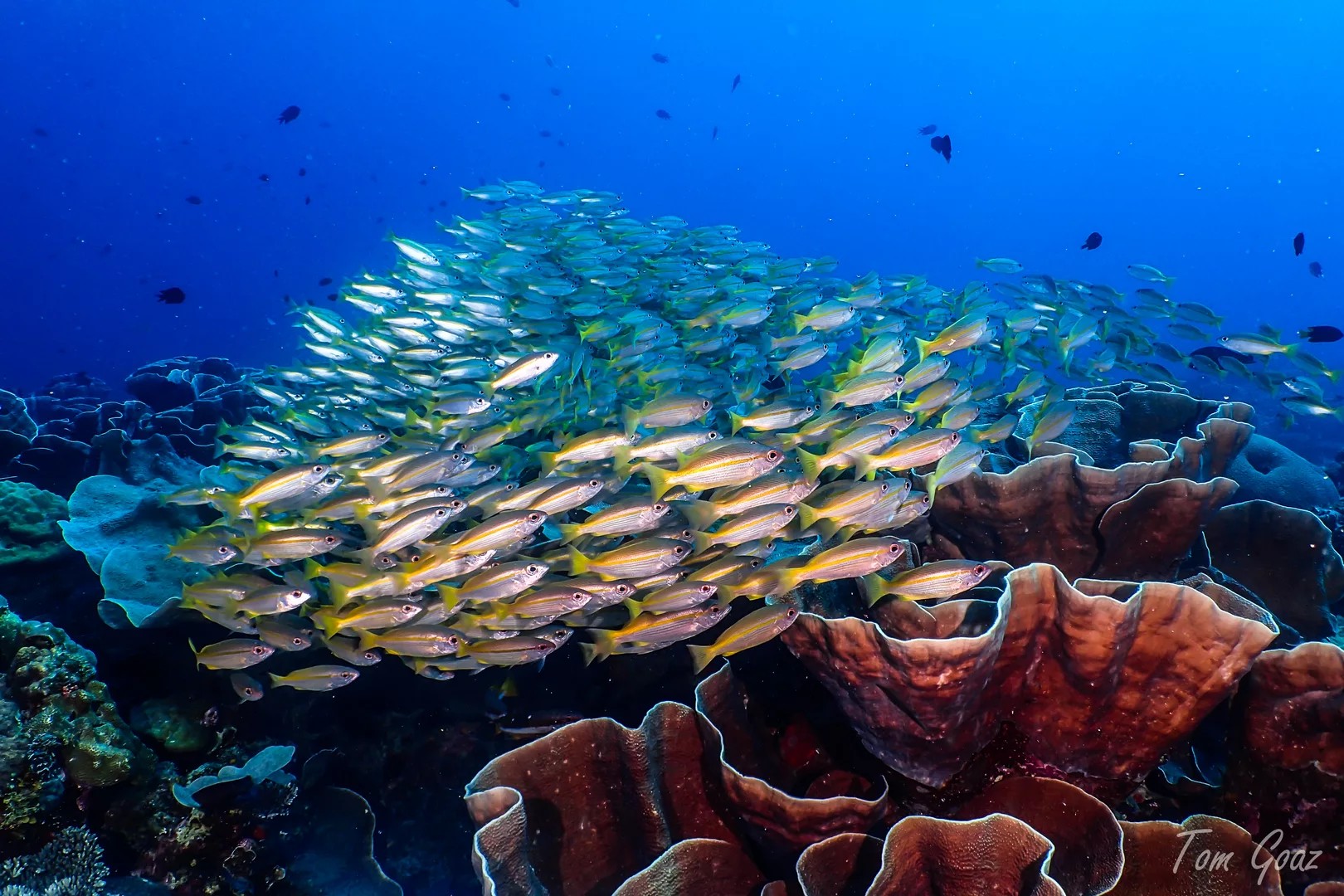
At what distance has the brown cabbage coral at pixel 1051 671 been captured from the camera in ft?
8.66

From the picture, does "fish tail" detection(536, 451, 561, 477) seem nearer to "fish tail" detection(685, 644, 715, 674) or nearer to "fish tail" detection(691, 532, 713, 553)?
"fish tail" detection(691, 532, 713, 553)

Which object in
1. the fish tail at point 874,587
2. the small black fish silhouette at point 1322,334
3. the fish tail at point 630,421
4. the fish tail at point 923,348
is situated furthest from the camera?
the small black fish silhouette at point 1322,334

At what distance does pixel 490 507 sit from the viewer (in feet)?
13.5

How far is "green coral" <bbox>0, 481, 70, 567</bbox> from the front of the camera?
17.7 ft

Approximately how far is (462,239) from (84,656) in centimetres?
643

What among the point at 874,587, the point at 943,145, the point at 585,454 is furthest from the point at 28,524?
the point at 943,145

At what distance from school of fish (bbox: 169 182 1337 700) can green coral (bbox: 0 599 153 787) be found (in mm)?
Answer: 541

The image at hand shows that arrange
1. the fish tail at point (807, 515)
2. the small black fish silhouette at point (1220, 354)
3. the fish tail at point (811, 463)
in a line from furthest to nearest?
the small black fish silhouette at point (1220, 354) < the fish tail at point (811, 463) < the fish tail at point (807, 515)

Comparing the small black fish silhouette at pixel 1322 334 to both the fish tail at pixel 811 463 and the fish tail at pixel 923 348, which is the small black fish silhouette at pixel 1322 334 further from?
the fish tail at pixel 811 463

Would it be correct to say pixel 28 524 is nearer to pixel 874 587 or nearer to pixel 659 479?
pixel 659 479

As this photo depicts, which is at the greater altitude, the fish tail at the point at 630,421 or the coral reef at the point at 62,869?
the fish tail at the point at 630,421

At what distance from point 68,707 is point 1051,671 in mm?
5126

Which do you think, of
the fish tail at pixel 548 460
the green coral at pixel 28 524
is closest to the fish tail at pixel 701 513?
the fish tail at pixel 548 460

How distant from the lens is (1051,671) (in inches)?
116
